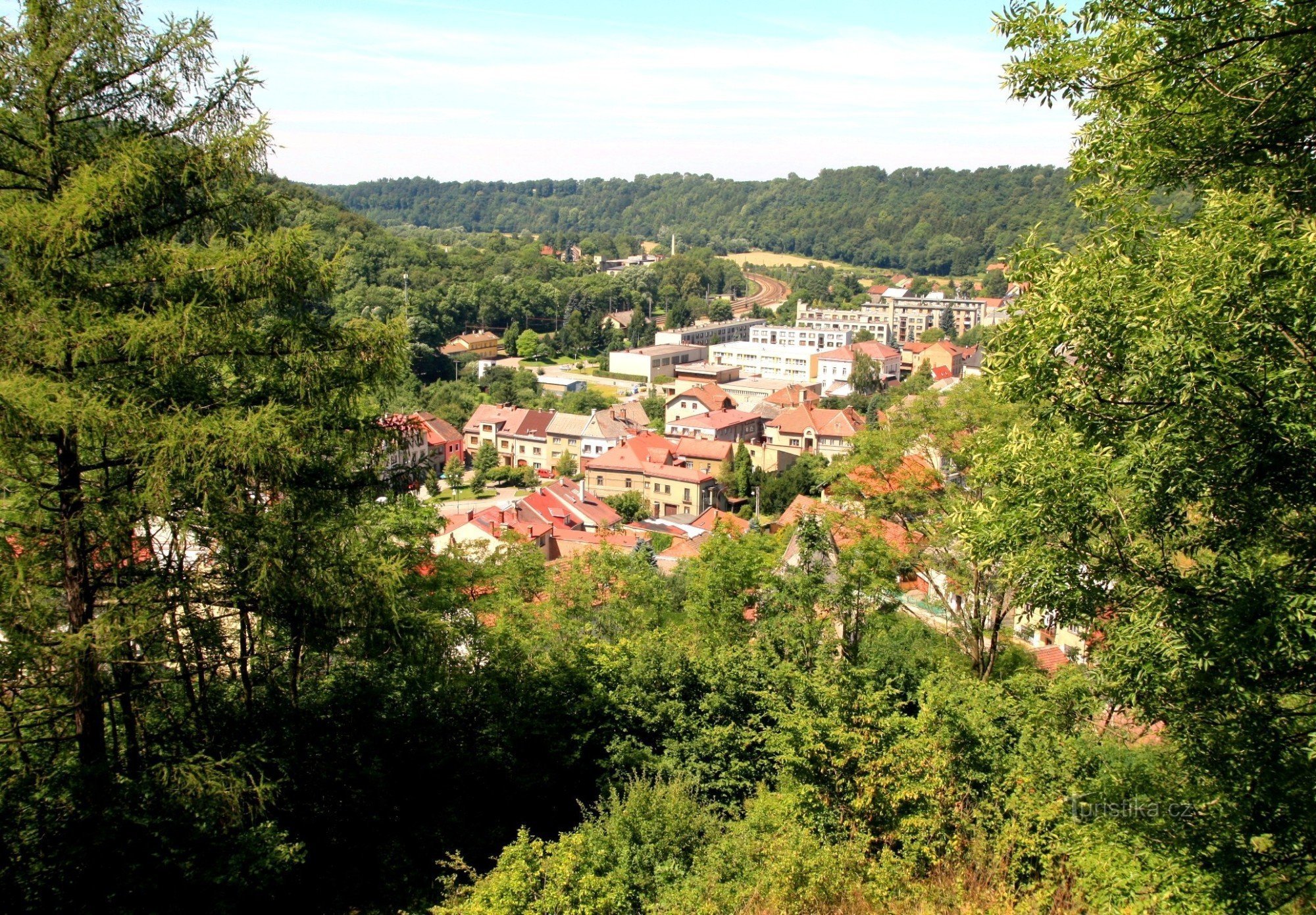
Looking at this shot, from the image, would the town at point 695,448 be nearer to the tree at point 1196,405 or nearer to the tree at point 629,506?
the tree at point 629,506

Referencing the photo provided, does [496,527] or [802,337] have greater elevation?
[802,337]

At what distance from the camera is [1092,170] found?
5531 mm

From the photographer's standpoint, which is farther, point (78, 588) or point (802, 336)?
point (802, 336)

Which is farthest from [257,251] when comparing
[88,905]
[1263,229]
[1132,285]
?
[1263,229]

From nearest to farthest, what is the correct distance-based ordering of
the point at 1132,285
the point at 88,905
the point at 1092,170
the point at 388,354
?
the point at 1132,285, the point at 88,905, the point at 1092,170, the point at 388,354

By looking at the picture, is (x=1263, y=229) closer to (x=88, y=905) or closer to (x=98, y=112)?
(x=98, y=112)

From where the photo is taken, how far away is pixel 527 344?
217 feet

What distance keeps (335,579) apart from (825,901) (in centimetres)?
358

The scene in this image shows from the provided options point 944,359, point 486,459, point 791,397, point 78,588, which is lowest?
point 486,459

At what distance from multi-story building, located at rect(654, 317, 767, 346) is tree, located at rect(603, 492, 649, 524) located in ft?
122

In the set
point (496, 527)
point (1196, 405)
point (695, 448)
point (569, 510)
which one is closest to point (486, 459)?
point (695, 448)

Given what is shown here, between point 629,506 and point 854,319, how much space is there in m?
56.6

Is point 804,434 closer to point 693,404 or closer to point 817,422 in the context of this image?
point 817,422

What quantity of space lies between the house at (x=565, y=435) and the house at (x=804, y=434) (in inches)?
341
